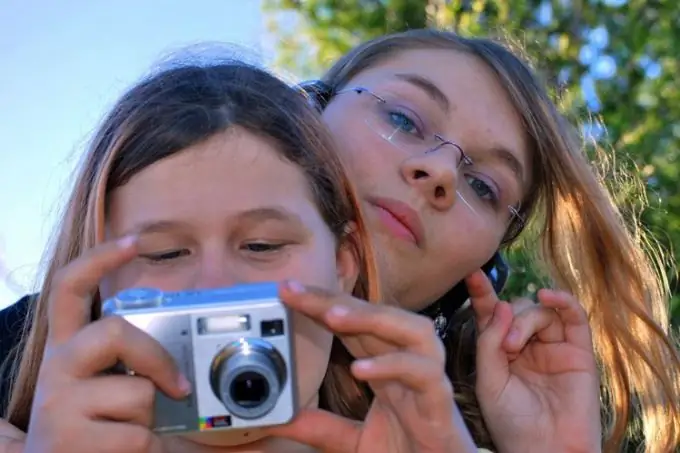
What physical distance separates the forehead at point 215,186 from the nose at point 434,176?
520mm

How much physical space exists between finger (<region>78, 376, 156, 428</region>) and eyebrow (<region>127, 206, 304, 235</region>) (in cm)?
30

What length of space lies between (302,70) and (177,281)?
10.4 feet

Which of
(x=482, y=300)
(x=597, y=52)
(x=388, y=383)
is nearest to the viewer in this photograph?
(x=388, y=383)

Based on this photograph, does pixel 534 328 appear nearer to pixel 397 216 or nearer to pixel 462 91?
pixel 397 216

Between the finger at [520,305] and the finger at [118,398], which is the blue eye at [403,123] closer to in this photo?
the finger at [520,305]

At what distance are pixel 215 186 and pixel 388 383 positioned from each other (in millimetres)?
454

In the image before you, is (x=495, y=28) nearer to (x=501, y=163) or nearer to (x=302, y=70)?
(x=302, y=70)

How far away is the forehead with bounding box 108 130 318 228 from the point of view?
4.95ft

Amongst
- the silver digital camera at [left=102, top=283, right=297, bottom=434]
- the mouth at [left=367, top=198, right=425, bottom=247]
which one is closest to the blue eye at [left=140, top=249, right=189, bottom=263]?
the silver digital camera at [left=102, top=283, right=297, bottom=434]

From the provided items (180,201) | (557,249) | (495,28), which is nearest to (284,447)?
(180,201)

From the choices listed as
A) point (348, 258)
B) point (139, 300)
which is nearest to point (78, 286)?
point (139, 300)

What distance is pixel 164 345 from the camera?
129 cm

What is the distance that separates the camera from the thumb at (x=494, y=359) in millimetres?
2080

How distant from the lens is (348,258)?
71.6 inches
